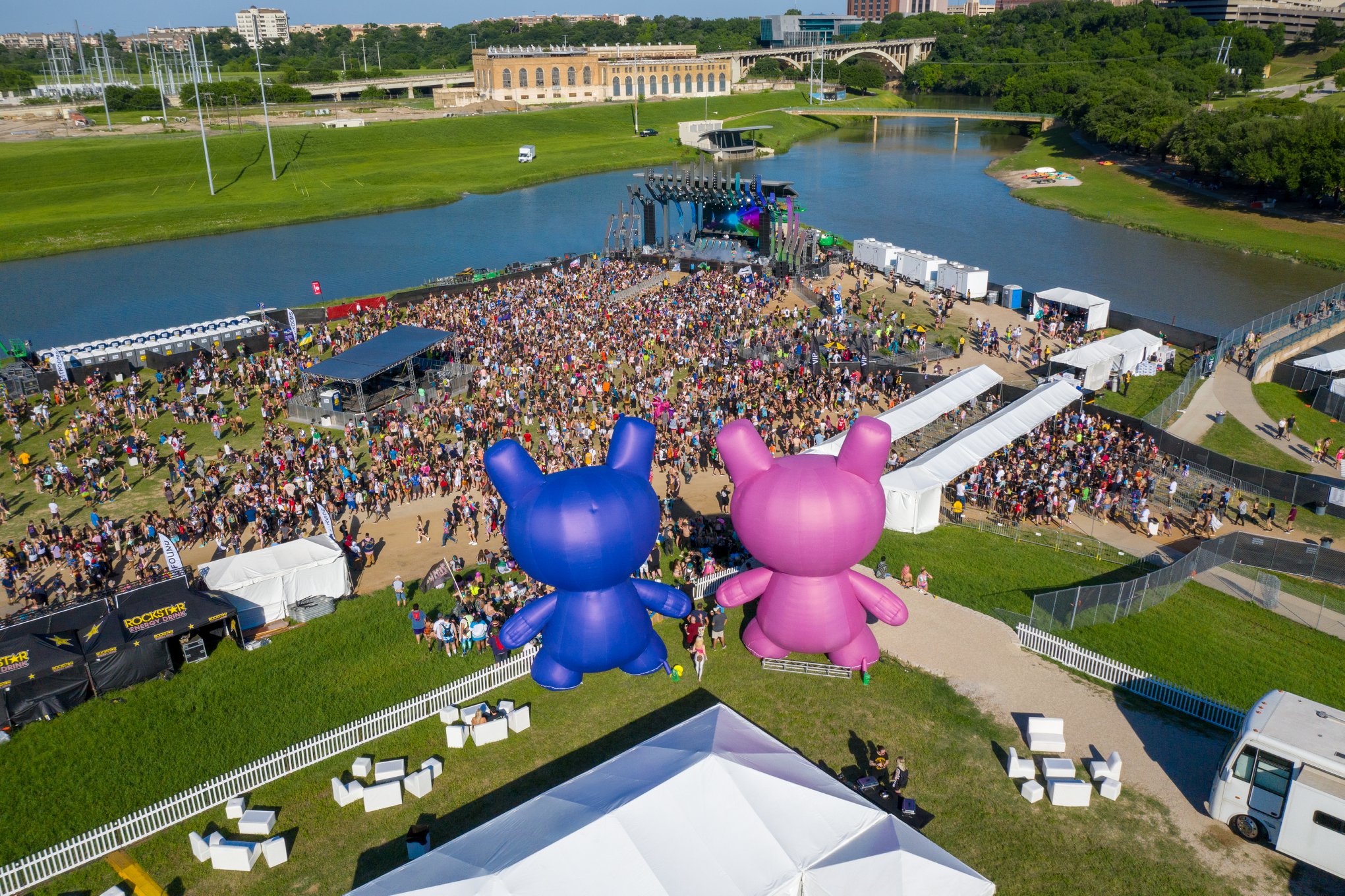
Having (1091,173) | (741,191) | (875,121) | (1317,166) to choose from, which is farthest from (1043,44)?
(741,191)

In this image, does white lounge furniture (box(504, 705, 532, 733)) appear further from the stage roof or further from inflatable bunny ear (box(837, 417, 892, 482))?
the stage roof

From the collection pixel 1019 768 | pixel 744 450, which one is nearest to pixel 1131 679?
pixel 1019 768

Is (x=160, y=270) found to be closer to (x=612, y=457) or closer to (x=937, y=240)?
(x=937, y=240)

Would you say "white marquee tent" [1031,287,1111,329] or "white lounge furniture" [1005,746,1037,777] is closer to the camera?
"white lounge furniture" [1005,746,1037,777]

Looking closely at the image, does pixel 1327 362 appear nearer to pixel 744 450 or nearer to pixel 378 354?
pixel 744 450

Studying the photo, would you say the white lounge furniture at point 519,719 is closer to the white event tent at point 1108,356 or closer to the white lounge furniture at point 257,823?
the white lounge furniture at point 257,823

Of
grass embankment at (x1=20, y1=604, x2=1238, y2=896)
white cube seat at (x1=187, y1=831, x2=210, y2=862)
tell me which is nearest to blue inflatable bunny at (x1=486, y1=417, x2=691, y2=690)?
grass embankment at (x1=20, y1=604, x2=1238, y2=896)
